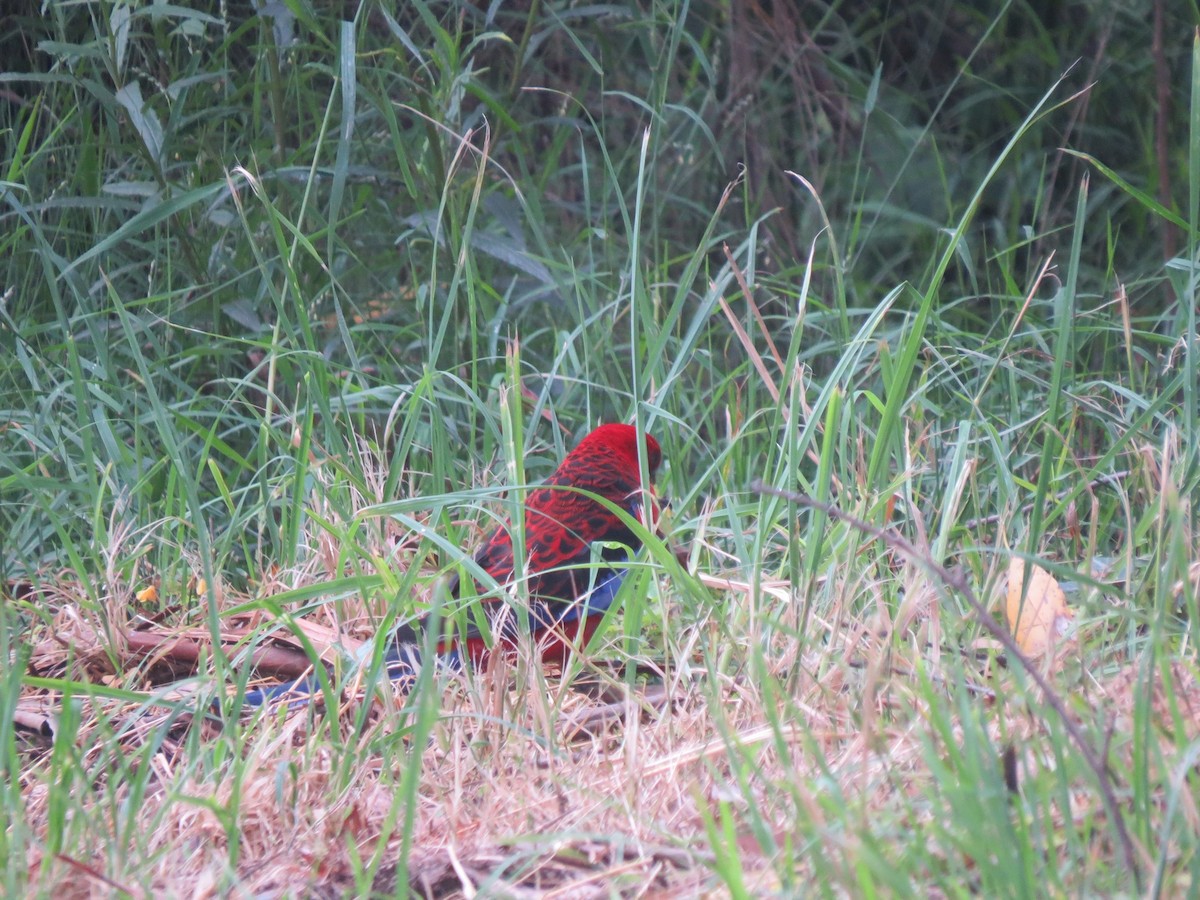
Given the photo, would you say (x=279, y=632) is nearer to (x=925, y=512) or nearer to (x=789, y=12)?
(x=925, y=512)

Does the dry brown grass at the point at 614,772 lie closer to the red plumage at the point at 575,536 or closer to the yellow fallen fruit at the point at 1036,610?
the yellow fallen fruit at the point at 1036,610

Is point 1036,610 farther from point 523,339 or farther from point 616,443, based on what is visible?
point 523,339

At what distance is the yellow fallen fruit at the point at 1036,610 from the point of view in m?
1.73

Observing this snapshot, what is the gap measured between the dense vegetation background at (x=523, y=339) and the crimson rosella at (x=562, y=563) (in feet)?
0.32

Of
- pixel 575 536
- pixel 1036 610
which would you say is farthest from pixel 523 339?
pixel 1036 610

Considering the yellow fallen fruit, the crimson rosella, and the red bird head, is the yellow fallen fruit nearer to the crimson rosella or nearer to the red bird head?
the crimson rosella

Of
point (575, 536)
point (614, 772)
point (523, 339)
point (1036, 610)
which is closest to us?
point (614, 772)

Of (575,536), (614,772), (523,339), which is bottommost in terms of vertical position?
(523,339)

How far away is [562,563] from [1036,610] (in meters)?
0.81

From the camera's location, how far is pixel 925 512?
89.4 inches

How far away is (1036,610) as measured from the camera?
174cm

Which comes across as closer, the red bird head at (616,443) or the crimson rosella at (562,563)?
the crimson rosella at (562,563)

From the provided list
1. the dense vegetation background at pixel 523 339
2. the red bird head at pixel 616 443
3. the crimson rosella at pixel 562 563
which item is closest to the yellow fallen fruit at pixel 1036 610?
the dense vegetation background at pixel 523 339

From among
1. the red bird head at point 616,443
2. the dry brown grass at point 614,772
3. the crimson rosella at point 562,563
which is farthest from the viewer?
the red bird head at point 616,443
